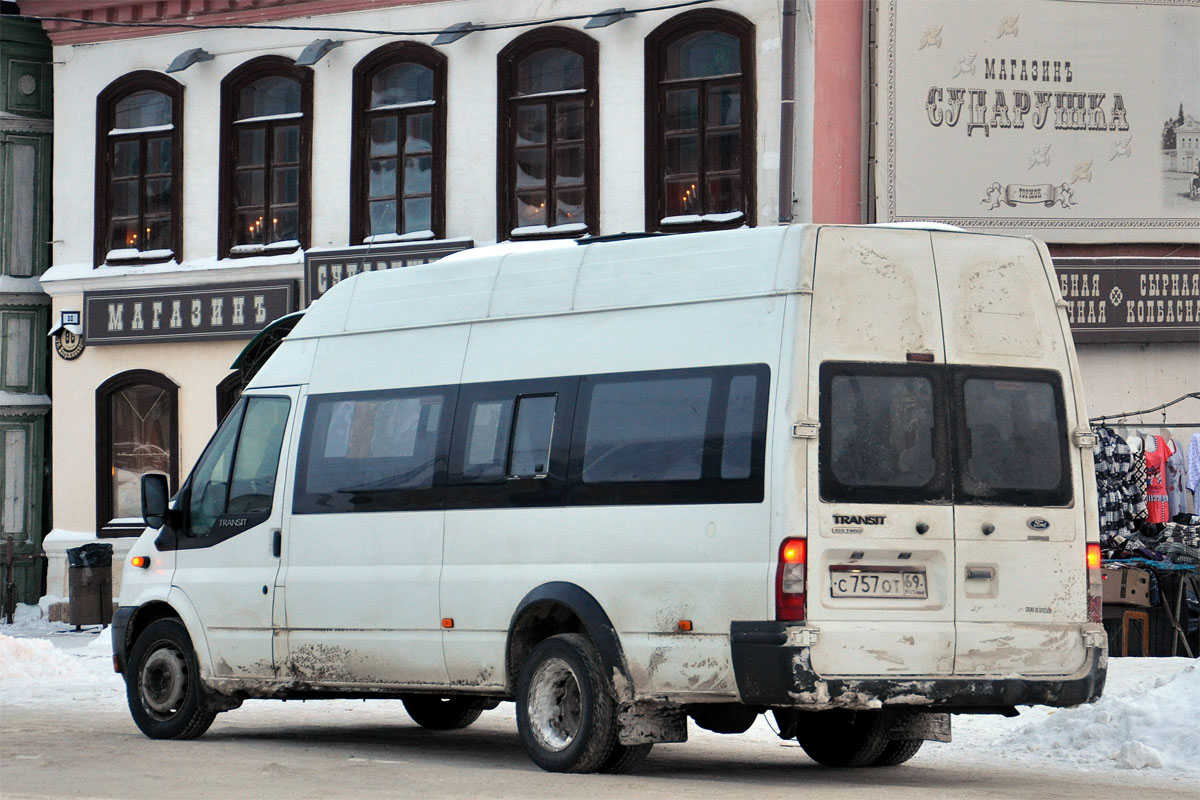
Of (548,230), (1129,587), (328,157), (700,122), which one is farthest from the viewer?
(328,157)

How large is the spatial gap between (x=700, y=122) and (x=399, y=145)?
11.8 feet

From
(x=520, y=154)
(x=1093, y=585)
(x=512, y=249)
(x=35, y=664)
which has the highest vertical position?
(x=520, y=154)

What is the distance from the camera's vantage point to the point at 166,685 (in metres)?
11.9

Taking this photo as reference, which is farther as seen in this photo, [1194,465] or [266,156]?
[266,156]

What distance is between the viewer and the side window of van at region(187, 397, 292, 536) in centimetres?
1159

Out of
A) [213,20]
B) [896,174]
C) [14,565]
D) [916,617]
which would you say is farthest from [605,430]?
[14,565]

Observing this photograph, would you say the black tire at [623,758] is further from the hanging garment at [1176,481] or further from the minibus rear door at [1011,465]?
the hanging garment at [1176,481]

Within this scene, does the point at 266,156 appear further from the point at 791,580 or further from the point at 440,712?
the point at 791,580

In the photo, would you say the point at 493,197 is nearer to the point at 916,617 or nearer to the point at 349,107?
the point at 349,107

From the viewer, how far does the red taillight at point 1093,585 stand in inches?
369

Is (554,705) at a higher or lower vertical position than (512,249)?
lower

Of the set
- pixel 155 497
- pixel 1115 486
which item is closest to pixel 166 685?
pixel 155 497

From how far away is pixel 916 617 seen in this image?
8.98 meters

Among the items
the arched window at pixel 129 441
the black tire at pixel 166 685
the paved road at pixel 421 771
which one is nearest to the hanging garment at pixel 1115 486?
the paved road at pixel 421 771
